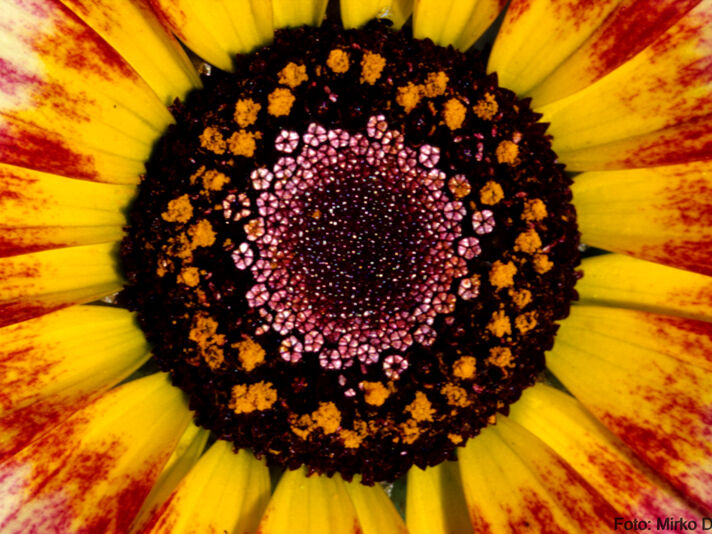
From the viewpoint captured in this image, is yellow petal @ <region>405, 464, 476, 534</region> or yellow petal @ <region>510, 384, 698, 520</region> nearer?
yellow petal @ <region>510, 384, 698, 520</region>

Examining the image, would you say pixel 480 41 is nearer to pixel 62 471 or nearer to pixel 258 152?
pixel 258 152

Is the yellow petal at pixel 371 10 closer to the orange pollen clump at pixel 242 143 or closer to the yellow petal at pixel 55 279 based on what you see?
the orange pollen clump at pixel 242 143

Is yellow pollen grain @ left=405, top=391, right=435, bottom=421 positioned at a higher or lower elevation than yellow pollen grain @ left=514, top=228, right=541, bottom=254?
lower

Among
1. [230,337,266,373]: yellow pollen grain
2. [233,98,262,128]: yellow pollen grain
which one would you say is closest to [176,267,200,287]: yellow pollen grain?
[230,337,266,373]: yellow pollen grain

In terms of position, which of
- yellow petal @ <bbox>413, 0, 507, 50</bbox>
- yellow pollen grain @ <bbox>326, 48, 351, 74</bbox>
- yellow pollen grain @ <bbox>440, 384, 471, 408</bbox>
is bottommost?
yellow pollen grain @ <bbox>440, 384, 471, 408</bbox>

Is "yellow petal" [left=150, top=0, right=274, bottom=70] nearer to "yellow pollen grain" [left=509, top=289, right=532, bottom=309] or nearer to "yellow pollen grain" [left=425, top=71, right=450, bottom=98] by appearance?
"yellow pollen grain" [left=425, top=71, right=450, bottom=98]

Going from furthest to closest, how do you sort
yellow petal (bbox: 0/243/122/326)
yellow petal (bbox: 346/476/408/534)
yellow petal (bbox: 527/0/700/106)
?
yellow petal (bbox: 346/476/408/534) → yellow petal (bbox: 0/243/122/326) → yellow petal (bbox: 527/0/700/106)

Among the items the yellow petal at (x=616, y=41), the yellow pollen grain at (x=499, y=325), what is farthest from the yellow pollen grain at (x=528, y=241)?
the yellow petal at (x=616, y=41)
